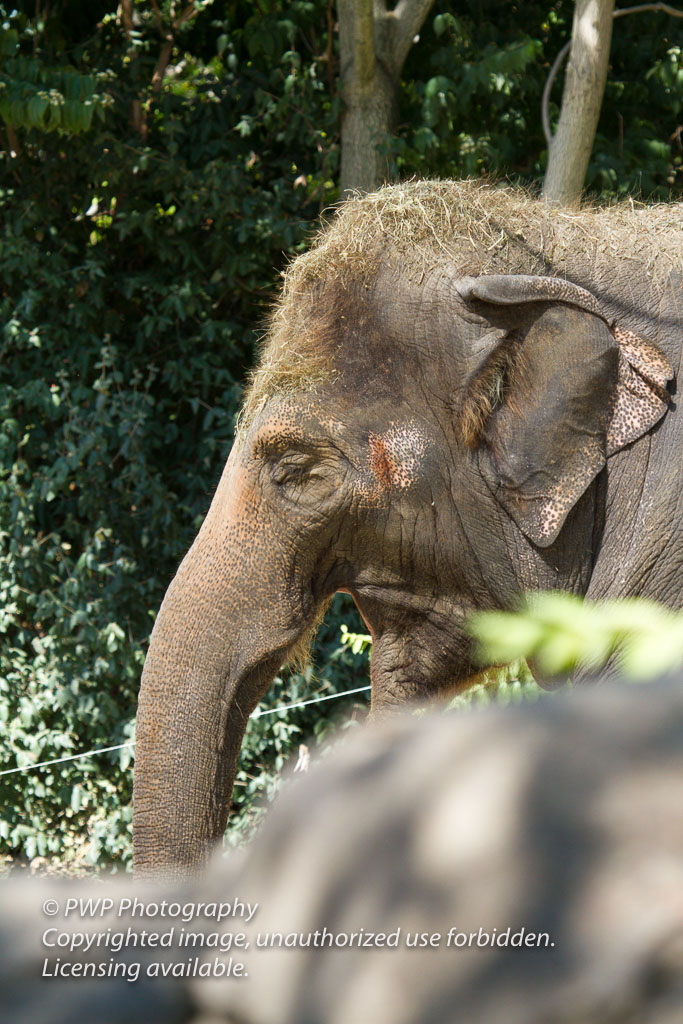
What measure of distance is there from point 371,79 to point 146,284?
1.45 m

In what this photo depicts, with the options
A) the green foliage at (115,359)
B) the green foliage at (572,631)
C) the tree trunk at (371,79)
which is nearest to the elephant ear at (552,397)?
the green foliage at (572,631)

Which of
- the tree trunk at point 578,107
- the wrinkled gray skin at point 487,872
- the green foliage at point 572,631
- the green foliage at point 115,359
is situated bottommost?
the green foliage at point 115,359

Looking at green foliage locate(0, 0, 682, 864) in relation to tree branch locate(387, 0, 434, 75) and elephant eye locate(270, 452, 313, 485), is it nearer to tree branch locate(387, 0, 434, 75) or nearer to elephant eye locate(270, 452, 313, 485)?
tree branch locate(387, 0, 434, 75)

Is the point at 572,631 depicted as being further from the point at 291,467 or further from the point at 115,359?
the point at 115,359

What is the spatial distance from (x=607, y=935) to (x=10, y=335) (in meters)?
5.46

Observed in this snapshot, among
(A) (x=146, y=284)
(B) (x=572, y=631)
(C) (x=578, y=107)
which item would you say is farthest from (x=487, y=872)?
(A) (x=146, y=284)

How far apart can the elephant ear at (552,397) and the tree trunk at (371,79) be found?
2.33 meters

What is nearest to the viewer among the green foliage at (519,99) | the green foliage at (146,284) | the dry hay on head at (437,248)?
the dry hay on head at (437,248)

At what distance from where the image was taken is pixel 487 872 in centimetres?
45

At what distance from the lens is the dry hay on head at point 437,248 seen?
8.63 feet

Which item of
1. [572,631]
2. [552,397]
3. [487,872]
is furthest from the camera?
[552,397]

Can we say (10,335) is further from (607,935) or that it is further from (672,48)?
(607,935)

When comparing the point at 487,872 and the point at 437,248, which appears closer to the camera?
the point at 487,872

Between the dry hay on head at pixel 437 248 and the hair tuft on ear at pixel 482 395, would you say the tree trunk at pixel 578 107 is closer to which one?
the dry hay on head at pixel 437 248
